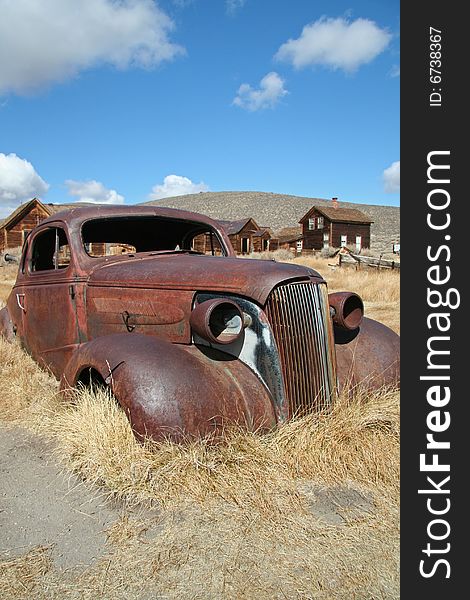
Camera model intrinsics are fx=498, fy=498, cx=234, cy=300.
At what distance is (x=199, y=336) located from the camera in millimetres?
3465

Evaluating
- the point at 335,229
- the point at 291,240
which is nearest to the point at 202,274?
the point at 335,229

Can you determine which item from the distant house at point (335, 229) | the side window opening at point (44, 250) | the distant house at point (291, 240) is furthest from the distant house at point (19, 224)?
the side window opening at point (44, 250)

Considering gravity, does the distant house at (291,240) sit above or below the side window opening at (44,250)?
above

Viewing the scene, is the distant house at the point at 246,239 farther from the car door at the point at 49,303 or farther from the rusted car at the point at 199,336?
the rusted car at the point at 199,336

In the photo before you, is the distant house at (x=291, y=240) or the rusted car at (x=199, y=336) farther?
the distant house at (x=291, y=240)

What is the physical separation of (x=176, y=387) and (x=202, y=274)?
0.92m

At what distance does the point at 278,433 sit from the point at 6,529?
1.56 meters

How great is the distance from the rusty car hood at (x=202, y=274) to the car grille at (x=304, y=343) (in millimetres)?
96

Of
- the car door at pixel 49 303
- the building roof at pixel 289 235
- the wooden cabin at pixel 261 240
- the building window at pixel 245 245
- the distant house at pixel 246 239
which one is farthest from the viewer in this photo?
the building roof at pixel 289 235

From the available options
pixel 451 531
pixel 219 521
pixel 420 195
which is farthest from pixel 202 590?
pixel 420 195

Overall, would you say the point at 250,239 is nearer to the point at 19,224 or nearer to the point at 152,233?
the point at 19,224

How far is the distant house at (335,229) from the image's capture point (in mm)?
47969

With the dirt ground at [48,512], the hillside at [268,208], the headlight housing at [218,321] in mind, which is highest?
the hillside at [268,208]

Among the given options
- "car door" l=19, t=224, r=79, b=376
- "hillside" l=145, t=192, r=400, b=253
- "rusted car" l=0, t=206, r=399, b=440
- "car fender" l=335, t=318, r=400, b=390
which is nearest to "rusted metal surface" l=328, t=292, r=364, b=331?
"rusted car" l=0, t=206, r=399, b=440
